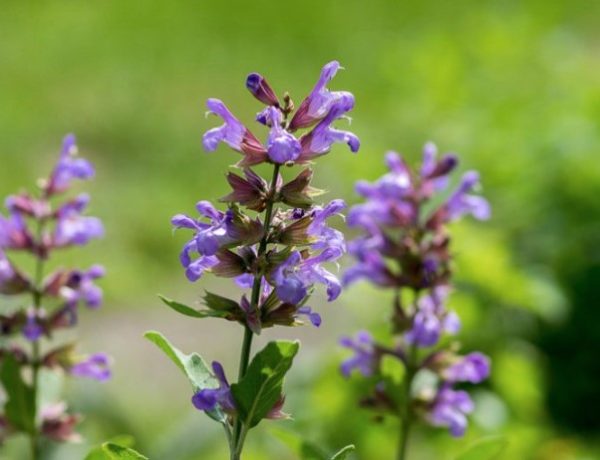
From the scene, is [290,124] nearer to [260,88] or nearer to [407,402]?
[260,88]

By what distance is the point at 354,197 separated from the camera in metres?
5.51

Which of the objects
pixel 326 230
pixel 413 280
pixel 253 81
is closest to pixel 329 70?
pixel 253 81

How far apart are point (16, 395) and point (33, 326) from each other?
0.60 feet

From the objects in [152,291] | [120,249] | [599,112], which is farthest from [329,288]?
[120,249]

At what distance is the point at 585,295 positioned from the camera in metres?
5.27

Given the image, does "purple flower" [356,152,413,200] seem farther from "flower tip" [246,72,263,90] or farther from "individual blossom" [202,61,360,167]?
"flower tip" [246,72,263,90]

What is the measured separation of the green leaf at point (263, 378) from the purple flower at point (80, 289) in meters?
0.95

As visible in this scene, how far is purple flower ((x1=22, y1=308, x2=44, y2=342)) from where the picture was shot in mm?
2715

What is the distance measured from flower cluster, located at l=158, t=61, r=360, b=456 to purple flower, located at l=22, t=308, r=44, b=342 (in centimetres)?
78

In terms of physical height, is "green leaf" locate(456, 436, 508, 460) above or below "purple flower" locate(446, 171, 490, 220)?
below

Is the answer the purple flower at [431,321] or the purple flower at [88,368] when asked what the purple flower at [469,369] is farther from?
the purple flower at [88,368]

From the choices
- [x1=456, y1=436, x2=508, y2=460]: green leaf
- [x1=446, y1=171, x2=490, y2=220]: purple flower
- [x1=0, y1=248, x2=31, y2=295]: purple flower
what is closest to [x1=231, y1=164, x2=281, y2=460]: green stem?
[x1=456, y1=436, x2=508, y2=460]: green leaf

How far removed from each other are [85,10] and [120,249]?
5.18 metres

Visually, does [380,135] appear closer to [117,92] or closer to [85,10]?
[117,92]
